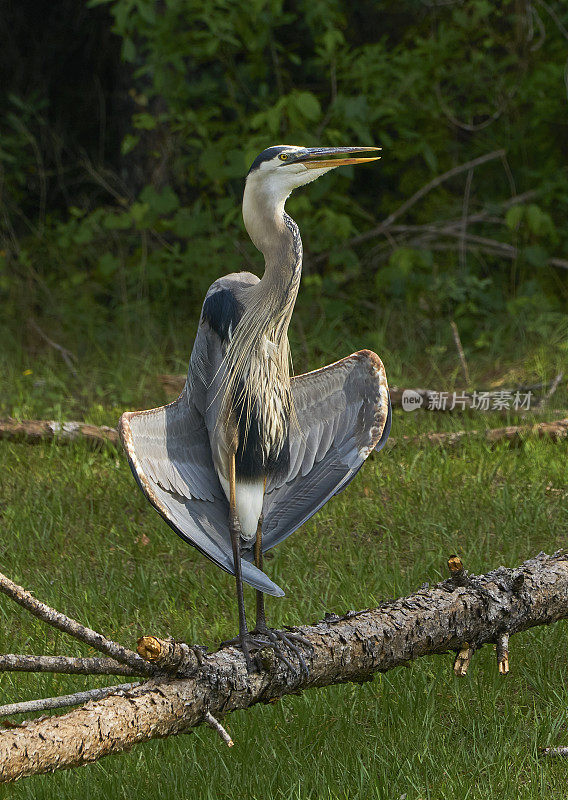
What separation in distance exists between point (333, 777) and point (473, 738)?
15.4 inches

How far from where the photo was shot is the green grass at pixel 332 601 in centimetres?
231

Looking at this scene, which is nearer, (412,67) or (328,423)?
(328,423)

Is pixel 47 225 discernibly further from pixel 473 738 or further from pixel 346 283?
pixel 473 738

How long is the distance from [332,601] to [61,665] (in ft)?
4.79

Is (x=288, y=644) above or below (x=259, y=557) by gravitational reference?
below

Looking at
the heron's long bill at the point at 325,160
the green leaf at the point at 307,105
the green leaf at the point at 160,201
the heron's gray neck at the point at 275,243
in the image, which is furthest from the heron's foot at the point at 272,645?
the green leaf at the point at 160,201

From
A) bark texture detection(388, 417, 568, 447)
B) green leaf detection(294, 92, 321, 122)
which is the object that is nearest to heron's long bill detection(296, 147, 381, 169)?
bark texture detection(388, 417, 568, 447)

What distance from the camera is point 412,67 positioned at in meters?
6.11

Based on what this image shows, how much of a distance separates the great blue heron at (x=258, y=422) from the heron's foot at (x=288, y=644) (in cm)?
7

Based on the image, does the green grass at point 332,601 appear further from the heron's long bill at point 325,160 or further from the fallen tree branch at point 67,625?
the heron's long bill at point 325,160

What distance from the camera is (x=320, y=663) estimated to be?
2.26m

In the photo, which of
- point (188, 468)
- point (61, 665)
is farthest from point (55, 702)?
point (188, 468)

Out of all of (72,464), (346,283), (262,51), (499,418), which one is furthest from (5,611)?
(262,51)

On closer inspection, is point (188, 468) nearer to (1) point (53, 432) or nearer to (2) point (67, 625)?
(2) point (67, 625)
